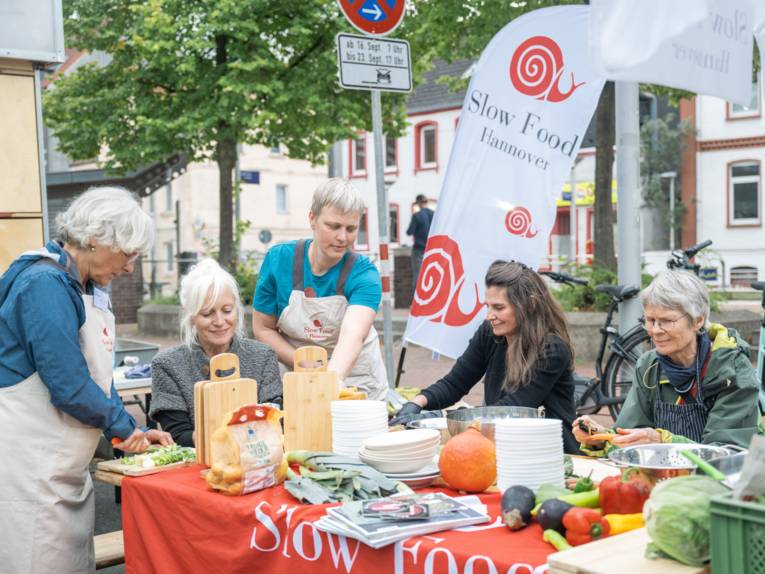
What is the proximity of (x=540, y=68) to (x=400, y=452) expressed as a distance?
364 centimetres

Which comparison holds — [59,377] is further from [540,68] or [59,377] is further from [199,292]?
[540,68]

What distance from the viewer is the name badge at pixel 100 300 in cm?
317

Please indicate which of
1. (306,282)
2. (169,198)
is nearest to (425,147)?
(169,198)

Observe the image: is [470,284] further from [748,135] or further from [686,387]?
[748,135]

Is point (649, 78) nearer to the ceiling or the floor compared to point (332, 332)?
nearer to the ceiling

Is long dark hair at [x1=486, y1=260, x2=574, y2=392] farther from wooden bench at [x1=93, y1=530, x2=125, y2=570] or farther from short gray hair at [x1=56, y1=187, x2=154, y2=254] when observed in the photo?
wooden bench at [x1=93, y1=530, x2=125, y2=570]

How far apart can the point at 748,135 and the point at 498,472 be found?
33.5 meters

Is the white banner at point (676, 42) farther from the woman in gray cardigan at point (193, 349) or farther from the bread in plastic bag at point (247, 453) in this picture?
the woman in gray cardigan at point (193, 349)

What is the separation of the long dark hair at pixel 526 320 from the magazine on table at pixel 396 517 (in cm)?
143

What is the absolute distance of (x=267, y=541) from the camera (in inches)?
102

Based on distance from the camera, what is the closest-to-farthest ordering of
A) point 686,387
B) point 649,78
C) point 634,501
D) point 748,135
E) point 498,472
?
point 634,501
point 498,472
point 649,78
point 686,387
point 748,135

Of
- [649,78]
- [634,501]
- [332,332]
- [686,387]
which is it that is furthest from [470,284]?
[634,501]

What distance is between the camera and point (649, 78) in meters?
2.81

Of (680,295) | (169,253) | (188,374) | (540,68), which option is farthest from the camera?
(169,253)
